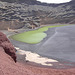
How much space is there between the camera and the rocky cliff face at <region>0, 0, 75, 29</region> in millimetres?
59906

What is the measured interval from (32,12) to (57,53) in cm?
6290

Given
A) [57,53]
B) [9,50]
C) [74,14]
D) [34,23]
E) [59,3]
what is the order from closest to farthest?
[9,50] → [57,53] → [34,23] → [74,14] → [59,3]

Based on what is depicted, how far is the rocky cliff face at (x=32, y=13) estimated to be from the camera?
59906 mm

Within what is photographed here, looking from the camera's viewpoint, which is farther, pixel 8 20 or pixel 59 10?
pixel 59 10

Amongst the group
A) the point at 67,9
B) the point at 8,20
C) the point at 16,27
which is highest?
the point at 67,9

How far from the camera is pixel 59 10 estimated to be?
316 ft

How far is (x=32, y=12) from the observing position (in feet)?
263

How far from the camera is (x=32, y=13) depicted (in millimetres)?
79812

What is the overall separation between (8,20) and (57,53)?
40.3 m

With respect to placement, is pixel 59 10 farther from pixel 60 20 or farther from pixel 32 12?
pixel 32 12

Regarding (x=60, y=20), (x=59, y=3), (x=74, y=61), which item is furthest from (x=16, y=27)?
(x=59, y=3)

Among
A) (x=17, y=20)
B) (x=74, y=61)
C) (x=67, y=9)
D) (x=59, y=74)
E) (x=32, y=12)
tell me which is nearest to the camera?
(x=59, y=74)

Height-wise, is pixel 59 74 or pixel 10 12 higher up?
pixel 10 12

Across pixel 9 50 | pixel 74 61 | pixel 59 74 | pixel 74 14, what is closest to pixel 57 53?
pixel 74 61
